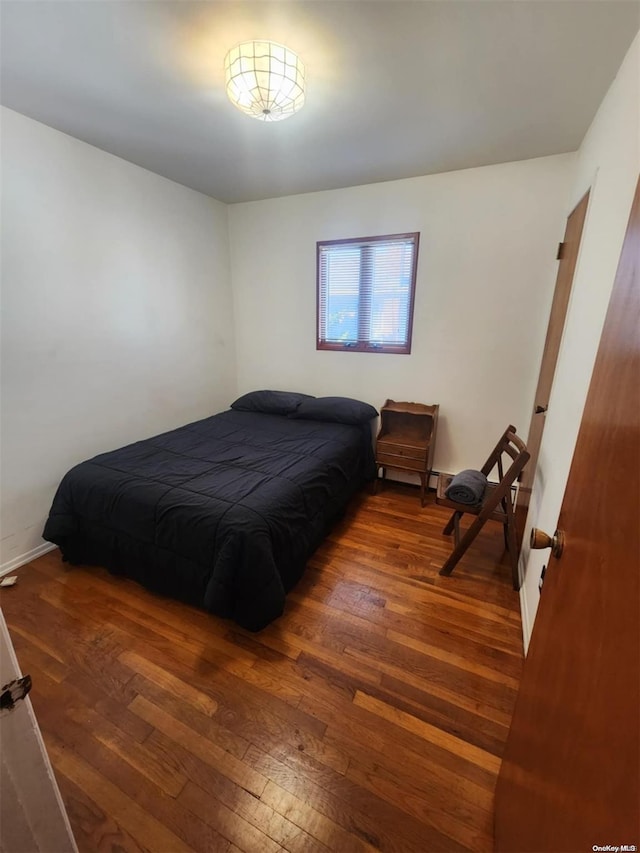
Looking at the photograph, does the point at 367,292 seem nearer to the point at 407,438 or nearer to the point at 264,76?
the point at 407,438

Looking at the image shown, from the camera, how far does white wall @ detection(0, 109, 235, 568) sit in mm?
1973

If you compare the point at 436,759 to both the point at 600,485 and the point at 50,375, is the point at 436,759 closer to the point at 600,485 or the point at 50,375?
the point at 600,485

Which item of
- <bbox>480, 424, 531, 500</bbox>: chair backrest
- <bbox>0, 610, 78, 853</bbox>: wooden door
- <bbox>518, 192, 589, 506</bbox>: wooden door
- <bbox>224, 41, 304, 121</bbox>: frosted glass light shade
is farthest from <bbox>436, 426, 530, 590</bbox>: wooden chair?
<bbox>224, 41, 304, 121</bbox>: frosted glass light shade

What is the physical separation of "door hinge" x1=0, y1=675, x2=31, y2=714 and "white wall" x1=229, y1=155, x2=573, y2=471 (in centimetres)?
283

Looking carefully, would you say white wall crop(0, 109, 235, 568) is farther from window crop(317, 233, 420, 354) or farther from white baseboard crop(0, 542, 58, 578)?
window crop(317, 233, 420, 354)

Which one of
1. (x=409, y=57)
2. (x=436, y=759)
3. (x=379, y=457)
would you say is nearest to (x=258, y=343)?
(x=379, y=457)

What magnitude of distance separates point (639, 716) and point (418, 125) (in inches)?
101

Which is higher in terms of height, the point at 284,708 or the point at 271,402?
the point at 271,402

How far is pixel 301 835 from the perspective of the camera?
40.4 inches

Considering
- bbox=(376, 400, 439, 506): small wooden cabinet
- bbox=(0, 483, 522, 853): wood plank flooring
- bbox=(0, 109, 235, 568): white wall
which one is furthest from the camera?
bbox=(376, 400, 439, 506): small wooden cabinet

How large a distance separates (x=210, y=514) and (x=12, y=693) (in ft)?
3.40

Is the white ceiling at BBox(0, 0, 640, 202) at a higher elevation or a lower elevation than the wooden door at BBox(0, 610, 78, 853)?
higher

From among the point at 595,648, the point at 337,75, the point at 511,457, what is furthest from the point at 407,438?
the point at 595,648

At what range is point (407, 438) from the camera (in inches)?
119
